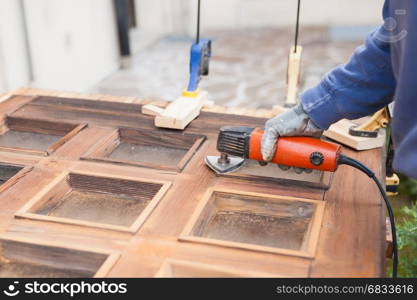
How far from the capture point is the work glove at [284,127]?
1608 mm

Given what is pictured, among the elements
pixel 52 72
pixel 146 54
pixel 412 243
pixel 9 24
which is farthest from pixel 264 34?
pixel 412 243

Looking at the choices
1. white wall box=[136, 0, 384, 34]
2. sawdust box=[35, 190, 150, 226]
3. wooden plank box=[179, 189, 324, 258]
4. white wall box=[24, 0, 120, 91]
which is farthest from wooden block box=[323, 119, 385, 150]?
white wall box=[136, 0, 384, 34]

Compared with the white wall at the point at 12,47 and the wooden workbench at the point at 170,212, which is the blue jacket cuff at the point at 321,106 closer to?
the wooden workbench at the point at 170,212

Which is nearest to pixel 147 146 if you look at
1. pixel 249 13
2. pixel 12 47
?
pixel 12 47

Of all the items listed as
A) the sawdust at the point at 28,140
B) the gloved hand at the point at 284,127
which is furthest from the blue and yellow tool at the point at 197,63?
the gloved hand at the point at 284,127

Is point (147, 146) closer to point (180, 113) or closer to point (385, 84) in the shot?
point (180, 113)

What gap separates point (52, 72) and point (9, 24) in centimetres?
67

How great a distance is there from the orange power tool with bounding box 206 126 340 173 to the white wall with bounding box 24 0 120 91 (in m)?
2.62

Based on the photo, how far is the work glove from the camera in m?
1.61

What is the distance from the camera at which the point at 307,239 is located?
1.38 m

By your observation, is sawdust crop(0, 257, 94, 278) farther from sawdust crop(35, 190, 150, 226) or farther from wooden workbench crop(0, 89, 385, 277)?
sawdust crop(35, 190, 150, 226)

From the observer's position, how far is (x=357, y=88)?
1529 millimetres

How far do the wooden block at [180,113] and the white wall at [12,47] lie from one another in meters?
1.83

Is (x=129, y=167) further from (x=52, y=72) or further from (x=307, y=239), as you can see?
(x=52, y=72)
